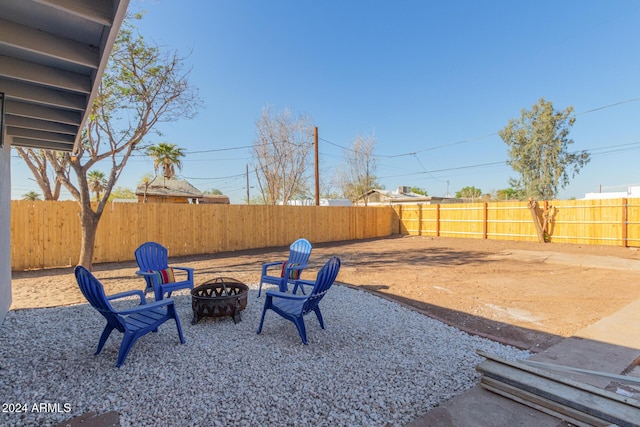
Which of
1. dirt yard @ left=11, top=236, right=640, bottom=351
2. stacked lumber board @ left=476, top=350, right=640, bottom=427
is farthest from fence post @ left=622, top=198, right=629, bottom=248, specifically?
stacked lumber board @ left=476, top=350, right=640, bottom=427

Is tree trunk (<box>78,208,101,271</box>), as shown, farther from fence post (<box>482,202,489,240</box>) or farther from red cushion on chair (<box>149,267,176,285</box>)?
fence post (<box>482,202,489,240</box>)

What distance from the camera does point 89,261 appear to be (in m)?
6.04

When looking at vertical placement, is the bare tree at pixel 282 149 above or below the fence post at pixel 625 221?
above

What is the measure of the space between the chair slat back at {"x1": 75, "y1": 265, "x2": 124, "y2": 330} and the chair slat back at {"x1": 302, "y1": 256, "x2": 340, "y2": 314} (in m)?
1.73

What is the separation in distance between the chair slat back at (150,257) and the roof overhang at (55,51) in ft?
6.43

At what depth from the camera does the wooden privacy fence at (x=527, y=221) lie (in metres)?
10.8

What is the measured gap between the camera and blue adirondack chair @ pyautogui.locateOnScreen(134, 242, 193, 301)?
4.02 m

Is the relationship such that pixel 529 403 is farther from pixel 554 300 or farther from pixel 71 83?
pixel 71 83

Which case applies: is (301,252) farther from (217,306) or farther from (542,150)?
(542,150)

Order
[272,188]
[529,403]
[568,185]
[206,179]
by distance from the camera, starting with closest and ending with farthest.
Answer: [529,403] → [272,188] → [568,185] → [206,179]

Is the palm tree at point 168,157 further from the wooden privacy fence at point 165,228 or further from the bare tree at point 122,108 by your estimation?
the bare tree at point 122,108

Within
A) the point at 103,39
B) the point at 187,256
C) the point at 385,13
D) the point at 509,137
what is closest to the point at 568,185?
the point at 509,137

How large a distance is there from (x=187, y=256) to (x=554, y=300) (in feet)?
30.2

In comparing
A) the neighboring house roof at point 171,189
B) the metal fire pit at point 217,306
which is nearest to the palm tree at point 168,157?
the neighboring house roof at point 171,189
